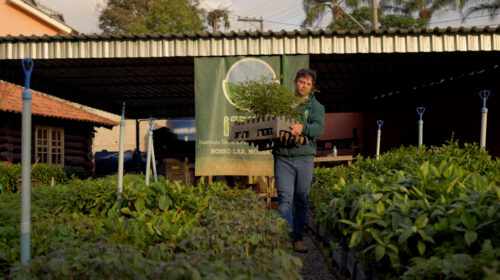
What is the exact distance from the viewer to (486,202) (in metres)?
2.33

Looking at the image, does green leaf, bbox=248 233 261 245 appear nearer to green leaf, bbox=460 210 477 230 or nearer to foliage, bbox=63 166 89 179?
green leaf, bbox=460 210 477 230

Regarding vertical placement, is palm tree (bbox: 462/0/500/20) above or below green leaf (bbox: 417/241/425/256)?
above

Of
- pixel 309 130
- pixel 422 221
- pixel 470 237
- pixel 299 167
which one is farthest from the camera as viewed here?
pixel 299 167

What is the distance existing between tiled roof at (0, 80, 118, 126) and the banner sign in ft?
21.6

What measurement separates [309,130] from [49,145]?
12818 mm

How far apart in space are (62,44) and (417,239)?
7651 mm

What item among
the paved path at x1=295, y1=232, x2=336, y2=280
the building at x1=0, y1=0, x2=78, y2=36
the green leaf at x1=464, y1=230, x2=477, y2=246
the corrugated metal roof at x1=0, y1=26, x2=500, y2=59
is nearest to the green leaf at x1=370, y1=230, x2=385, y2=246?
the green leaf at x1=464, y1=230, x2=477, y2=246

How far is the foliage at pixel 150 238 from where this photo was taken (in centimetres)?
196

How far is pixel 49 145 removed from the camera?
1441 centimetres

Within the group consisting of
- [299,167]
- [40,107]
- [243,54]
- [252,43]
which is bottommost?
[299,167]

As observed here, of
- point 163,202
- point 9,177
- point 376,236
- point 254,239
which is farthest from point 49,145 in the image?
point 376,236

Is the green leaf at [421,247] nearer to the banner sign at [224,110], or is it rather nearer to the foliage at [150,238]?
the foliage at [150,238]

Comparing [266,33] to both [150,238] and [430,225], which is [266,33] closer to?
[150,238]

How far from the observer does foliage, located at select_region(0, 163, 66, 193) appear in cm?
1002
